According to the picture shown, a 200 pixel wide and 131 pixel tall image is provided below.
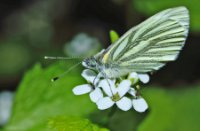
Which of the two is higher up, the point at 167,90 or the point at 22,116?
the point at 167,90

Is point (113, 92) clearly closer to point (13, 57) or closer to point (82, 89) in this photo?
point (82, 89)

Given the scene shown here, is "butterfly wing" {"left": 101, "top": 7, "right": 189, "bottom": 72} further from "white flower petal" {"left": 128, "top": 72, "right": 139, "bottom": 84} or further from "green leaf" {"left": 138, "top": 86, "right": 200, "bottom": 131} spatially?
"green leaf" {"left": 138, "top": 86, "right": 200, "bottom": 131}

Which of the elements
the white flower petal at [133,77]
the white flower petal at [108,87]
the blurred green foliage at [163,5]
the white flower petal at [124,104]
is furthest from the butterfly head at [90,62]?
the blurred green foliage at [163,5]

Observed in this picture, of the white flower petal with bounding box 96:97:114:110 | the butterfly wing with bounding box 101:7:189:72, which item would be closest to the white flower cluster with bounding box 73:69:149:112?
the white flower petal with bounding box 96:97:114:110

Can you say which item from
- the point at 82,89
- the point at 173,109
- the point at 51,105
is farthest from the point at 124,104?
the point at 173,109

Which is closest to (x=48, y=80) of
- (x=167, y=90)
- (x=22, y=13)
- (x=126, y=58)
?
(x=126, y=58)

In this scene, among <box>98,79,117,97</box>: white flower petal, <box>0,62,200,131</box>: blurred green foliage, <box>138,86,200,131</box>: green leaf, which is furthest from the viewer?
<box>138,86,200,131</box>: green leaf

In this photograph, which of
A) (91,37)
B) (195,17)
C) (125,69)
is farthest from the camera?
(91,37)

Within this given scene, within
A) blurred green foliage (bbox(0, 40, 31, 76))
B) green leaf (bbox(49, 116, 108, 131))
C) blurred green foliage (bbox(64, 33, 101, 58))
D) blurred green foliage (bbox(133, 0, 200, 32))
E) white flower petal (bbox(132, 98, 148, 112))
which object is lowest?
green leaf (bbox(49, 116, 108, 131))

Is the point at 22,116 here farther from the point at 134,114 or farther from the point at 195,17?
the point at 195,17
